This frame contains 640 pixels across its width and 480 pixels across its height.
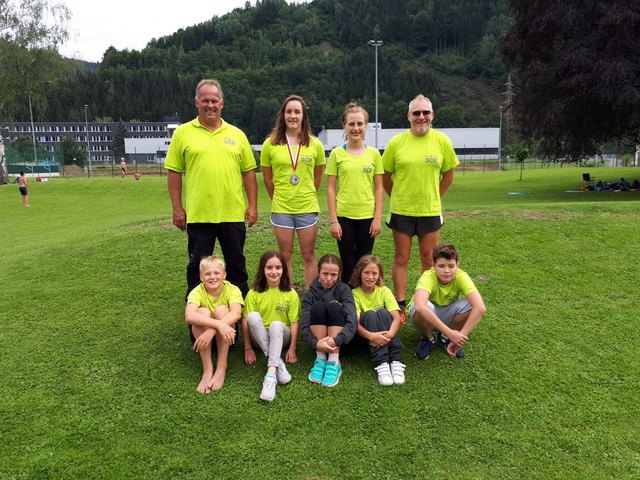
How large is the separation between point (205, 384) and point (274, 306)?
884 mm

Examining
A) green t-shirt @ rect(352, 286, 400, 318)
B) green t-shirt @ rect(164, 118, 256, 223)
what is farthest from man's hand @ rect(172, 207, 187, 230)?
green t-shirt @ rect(352, 286, 400, 318)

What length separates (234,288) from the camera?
4.46m

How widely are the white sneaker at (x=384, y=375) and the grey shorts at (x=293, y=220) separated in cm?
150

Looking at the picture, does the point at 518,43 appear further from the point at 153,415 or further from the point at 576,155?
the point at 153,415

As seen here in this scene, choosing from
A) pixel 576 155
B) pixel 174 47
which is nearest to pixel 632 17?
pixel 576 155

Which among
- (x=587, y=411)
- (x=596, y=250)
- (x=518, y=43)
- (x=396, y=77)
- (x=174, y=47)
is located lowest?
(x=587, y=411)

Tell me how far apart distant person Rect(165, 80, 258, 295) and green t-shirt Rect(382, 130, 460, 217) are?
1.46 m

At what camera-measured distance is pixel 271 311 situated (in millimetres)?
4453

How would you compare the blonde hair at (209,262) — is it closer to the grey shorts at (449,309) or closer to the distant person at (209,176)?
the distant person at (209,176)

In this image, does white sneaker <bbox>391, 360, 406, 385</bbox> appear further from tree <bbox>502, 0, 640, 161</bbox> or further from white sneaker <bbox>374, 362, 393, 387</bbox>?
tree <bbox>502, 0, 640, 161</bbox>

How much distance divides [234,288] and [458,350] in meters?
2.10

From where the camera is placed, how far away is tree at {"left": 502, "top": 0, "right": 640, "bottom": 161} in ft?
58.5

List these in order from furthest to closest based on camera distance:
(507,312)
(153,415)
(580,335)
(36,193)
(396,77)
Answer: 1. (396,77)
2. (36,193)
3. (507,312)
4. (580,335)
5. (153,415)

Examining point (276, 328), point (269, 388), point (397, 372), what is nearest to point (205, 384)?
point (269, 388)
